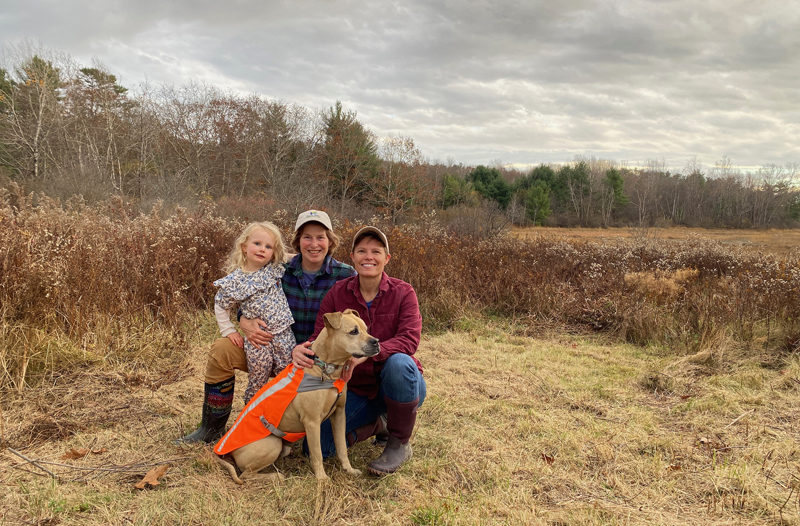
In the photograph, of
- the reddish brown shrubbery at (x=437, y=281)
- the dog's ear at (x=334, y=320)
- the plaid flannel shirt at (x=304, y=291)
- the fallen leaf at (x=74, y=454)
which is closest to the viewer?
the dog's ear at (x=334, y=320)

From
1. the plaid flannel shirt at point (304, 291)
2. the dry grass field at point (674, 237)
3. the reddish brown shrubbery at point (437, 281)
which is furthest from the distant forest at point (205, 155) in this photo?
the plaid flannel shirt at point (304, 291)

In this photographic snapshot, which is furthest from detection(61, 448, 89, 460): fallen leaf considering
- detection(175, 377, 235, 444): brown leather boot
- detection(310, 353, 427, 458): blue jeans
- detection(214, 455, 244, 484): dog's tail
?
detection(310, 353, 427, 458): blue jeans

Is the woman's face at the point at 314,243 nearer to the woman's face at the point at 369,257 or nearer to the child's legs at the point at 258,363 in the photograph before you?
the woman's face at the point at 369,257

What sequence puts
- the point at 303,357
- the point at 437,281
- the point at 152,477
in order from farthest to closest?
the point at 437,281 < the point at 152,477 < the point at 303,357

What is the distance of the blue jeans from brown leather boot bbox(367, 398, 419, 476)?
0.07m

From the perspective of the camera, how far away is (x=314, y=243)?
10.8 ft

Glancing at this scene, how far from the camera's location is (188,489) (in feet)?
8.77

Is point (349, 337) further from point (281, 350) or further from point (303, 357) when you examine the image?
point (281, 350)

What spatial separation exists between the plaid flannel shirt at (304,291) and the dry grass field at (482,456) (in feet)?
3.13

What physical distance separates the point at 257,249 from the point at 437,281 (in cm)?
471

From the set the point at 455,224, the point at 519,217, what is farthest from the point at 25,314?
the point at 519,217

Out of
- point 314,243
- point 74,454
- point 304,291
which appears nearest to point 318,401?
point 304,291

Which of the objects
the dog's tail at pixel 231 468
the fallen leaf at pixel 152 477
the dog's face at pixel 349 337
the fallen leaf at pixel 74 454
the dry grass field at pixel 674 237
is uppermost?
the dry grass field at pixel 674 237

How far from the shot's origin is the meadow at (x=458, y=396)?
262 cm
